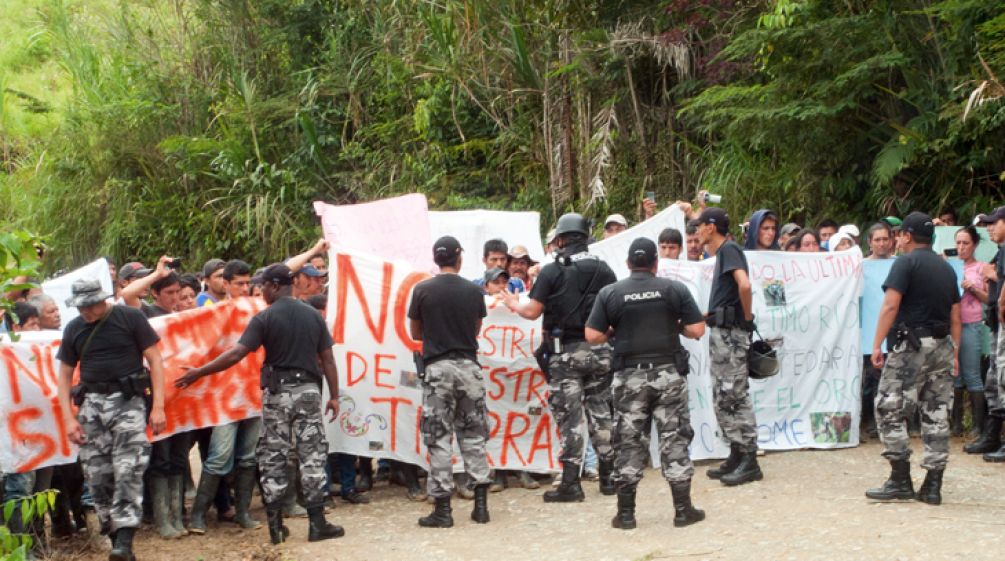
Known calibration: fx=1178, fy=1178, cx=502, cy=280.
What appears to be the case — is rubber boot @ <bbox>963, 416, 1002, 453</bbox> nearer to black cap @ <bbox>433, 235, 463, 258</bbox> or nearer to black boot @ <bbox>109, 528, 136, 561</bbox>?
black cap @ <bbox>433, 235, 463, 258</bbox>

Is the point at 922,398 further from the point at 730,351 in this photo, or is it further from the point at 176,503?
the point at 176,503

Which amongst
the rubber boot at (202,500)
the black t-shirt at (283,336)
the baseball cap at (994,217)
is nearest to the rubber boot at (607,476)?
the black t-shirt at (283,336)

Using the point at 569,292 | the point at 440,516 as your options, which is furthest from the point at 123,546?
the point at 569,292

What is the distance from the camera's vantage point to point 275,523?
8203 mm

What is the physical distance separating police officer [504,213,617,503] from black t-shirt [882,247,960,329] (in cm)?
211

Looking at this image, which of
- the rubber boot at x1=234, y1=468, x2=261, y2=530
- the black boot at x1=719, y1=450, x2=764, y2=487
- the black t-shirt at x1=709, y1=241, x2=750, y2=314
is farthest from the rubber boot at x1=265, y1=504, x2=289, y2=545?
the black t-shirt at x1=709, y1=241, x2=750, y2=314

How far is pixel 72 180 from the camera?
2359cm

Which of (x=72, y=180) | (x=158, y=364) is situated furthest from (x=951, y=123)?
(x=72, y=180)

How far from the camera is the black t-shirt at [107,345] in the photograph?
305 inches

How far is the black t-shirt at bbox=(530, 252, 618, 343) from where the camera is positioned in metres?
8.88

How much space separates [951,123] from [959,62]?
3.23 ft

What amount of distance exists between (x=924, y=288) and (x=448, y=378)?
11.3 feet

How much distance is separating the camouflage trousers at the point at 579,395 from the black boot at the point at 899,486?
6.69 ft

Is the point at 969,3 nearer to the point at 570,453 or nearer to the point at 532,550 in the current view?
the point at 570,453
